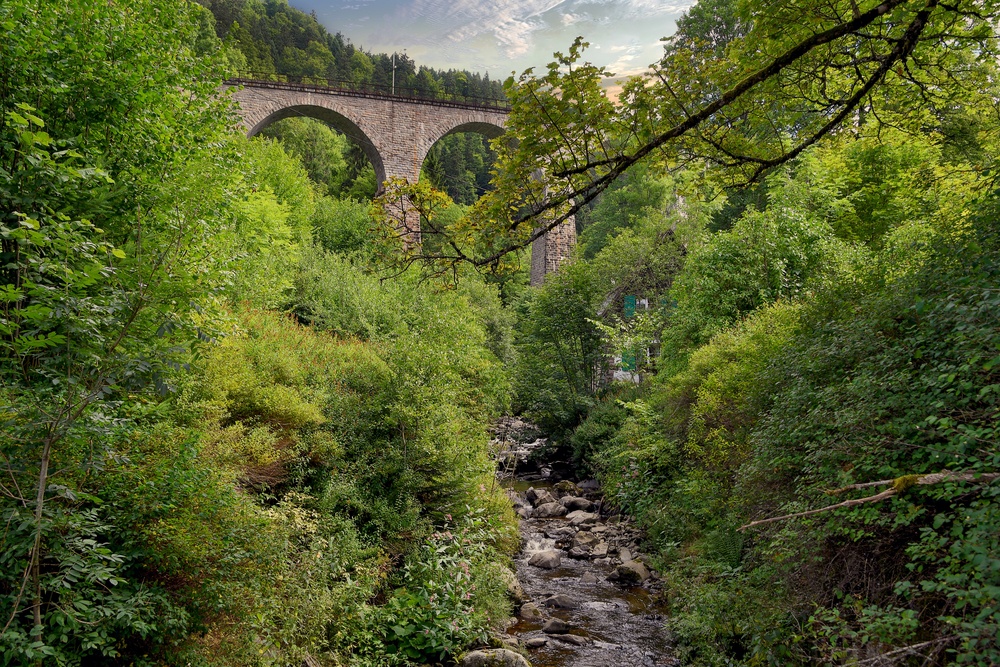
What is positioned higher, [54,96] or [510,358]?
[54,96]

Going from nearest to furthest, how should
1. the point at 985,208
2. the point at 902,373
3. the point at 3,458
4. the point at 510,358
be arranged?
the point at 3,458
the point at 902,373
the point at 985,208
the point at 510,358

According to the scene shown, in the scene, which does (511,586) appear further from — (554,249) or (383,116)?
(383,116)

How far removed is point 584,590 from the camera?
29.9ft

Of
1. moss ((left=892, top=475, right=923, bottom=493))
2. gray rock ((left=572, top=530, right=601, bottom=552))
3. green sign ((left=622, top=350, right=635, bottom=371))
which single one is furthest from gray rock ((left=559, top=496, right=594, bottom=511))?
moss ((left=892, top=475, right=923, bottom=493))

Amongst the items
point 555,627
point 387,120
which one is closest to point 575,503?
point 555,627

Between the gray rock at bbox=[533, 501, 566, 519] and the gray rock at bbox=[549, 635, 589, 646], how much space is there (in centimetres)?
509

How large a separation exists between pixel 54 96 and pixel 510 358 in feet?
60.6

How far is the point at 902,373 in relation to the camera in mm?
4590

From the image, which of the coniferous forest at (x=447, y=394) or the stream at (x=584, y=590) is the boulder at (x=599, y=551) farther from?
the coniferous forest at (x=447, y=394)

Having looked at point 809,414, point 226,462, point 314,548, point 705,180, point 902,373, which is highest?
point 705,180

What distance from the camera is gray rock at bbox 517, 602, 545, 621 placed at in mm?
8150

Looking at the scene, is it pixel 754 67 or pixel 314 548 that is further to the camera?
pixel 314 548

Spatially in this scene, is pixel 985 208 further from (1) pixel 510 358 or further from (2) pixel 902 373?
(1) pixel 510 358

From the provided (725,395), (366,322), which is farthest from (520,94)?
(366,322)
